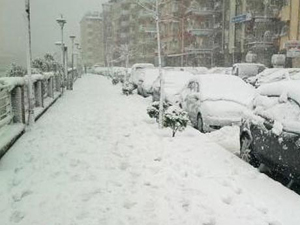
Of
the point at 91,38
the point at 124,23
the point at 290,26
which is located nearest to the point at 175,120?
the point at 290,26

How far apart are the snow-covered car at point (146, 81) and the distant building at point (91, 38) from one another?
113 metres

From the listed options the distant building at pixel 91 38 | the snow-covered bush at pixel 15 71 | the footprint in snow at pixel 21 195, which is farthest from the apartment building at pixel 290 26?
the distant building at pixel 91 38

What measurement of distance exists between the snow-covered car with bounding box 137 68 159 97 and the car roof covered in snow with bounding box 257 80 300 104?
14740mm

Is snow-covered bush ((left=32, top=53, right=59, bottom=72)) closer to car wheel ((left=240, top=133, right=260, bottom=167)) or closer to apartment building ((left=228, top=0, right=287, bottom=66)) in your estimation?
car wheel ((left=240, top=133, right=260, bottom=167))

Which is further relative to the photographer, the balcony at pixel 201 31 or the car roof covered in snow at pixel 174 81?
the balcony at pixel 201 31

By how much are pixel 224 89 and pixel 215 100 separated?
2.60 feet

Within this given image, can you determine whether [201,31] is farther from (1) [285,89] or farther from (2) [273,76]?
(1) [285,89]

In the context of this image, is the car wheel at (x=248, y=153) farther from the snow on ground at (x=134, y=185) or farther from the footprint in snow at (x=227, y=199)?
the footprint in snow at (x=227, y=199)

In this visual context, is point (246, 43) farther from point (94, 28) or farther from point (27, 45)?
point (94, 28)

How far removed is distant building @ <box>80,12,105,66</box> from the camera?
455ft

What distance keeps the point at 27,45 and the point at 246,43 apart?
38705 millimetres

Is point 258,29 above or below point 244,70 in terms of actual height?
above

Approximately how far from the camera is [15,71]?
2391cm

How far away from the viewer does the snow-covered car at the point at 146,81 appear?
22962 mm
